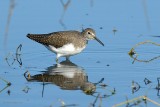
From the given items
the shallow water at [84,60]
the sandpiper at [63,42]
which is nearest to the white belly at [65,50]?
the sandpiper at [63,42]

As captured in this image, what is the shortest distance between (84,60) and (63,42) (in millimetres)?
802

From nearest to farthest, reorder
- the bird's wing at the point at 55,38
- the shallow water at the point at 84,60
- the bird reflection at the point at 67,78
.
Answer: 1. the shallow water at the point at 84,60
2. the bird reflection at the point at 67,78
3. the bird's wing at the point at 55,38

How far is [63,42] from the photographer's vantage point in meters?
11.9

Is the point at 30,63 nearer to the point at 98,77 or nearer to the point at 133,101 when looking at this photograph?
the point at 98,77

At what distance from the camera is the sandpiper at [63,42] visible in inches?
462

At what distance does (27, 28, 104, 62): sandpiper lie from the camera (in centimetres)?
1173

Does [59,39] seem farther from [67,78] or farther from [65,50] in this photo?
[67,78]

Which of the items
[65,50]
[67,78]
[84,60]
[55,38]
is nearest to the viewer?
[67,78]

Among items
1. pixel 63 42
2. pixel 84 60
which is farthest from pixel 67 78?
pixel 63 42

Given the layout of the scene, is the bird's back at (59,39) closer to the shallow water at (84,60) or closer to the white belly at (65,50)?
the white belly at (65,50)

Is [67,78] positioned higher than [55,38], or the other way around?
[55,38]

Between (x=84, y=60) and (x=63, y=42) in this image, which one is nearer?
(x=84, y=60)

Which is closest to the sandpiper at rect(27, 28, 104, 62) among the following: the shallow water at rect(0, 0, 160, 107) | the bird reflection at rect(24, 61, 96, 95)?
the shallow water at rect(0, 0, 160, 107)

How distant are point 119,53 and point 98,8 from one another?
2.97 metres
